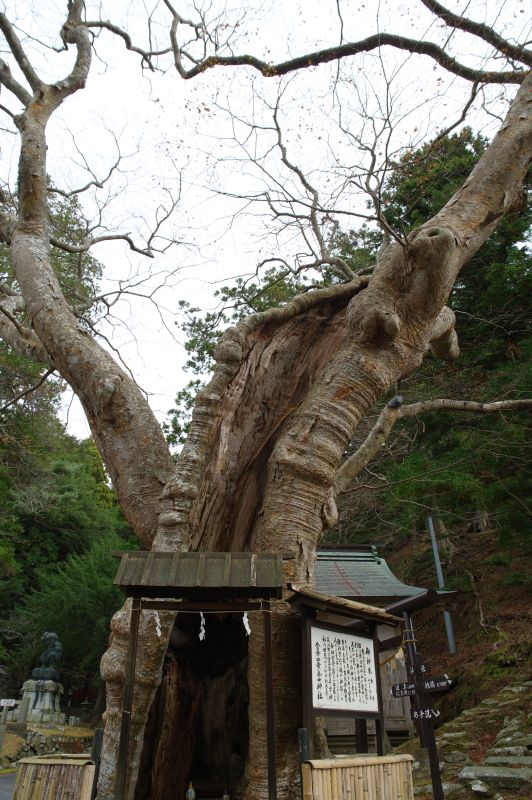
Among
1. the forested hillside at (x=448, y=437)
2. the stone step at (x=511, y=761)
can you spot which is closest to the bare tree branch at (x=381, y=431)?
the forested hillside at (x=448, y=437)

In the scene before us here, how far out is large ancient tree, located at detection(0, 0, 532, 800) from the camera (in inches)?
142

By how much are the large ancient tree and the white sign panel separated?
0.27 meters

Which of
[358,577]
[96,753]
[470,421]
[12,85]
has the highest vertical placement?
[12,85]

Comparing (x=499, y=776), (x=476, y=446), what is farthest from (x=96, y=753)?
(x=476, y=446)

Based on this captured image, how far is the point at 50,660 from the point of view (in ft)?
55.7

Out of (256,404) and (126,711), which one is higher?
(256,404)

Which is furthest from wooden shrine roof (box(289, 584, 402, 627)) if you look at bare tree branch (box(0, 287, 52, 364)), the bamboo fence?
bare tree branch (box(0, 287, 52, 364))

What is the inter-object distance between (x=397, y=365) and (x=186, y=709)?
3130mm

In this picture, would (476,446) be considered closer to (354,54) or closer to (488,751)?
(488,751)

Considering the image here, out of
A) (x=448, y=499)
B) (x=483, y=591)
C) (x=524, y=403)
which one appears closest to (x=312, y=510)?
(x=524, y=403)

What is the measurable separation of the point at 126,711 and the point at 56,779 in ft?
1.88

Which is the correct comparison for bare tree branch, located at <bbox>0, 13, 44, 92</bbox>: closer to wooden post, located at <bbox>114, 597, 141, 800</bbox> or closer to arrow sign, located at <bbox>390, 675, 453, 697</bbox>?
wooden post, located at <bbox>114, 597, 141, 800</bbox>

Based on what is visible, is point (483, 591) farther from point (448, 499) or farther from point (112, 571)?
point (112, 571)

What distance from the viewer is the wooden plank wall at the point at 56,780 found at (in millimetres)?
3043
